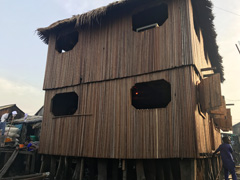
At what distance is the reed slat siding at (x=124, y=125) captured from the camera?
7301mm

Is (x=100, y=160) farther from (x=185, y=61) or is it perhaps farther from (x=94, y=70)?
(x=185, y=61)

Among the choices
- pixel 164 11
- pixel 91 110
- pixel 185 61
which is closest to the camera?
pixel 185 61

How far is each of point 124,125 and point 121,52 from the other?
3353 mm

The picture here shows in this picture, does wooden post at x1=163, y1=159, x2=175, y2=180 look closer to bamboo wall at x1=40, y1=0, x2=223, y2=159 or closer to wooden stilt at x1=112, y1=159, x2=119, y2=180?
bamboo wall at x1=40, y1=0, x2=223, y2=159

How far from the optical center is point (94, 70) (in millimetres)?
10016

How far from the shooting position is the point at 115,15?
10.3m

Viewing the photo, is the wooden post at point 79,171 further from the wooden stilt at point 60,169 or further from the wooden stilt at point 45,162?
the wooden stilt at point 45,162

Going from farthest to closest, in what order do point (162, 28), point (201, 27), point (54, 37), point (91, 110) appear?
point (54, 37) → point (201, 27) → point (91, 110) → point (162, 28)

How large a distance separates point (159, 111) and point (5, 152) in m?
11.1

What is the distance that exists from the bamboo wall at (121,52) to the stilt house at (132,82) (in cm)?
4

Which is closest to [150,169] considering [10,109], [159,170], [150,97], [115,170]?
[159,170]

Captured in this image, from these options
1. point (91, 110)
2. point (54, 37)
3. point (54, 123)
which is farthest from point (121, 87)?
point (54, 37)

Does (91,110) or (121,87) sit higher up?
(121,87)

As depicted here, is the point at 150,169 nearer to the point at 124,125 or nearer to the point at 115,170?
the point at 115,170
